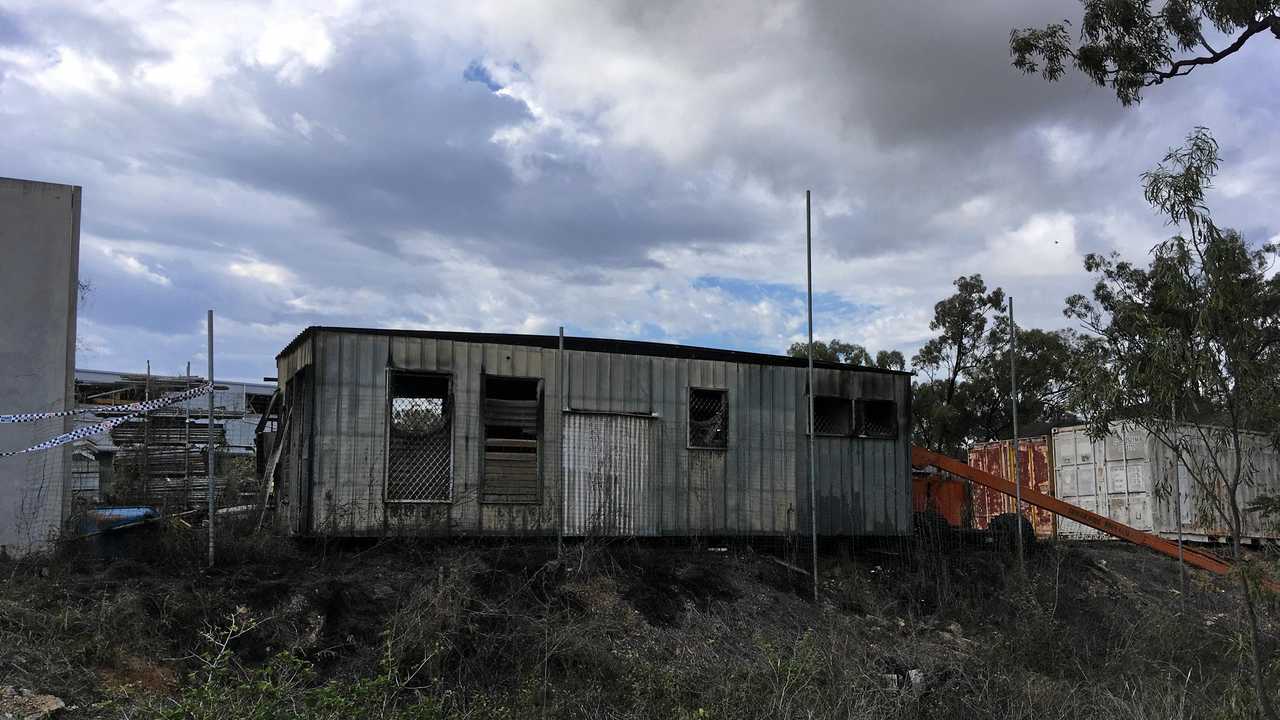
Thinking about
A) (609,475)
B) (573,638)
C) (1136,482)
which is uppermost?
(609,475)

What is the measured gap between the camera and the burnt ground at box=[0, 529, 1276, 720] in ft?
26.0

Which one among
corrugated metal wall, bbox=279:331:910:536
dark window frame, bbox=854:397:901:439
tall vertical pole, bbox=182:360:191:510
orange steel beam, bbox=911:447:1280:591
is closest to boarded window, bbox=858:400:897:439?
dark window frame, bbox=854:397:901:439

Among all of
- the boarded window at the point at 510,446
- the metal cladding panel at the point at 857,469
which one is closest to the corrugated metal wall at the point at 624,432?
the metal cladding panel at the point at 857,469

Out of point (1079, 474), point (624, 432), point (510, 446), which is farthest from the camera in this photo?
point (1079, 474)

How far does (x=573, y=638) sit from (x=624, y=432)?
417 cm

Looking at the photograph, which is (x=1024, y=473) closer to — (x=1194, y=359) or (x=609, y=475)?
(x=609, y=475)

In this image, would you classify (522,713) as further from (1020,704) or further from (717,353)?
(717,353)

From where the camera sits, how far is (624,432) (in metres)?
13.4

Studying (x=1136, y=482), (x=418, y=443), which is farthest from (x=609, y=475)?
(x=1136, y=482)

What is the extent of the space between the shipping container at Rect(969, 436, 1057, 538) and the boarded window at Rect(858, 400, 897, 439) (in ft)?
25.4

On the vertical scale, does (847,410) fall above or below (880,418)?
above

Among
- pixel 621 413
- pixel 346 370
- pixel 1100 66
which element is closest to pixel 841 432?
pixel 621 413

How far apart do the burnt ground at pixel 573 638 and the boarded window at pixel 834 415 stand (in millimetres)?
2135

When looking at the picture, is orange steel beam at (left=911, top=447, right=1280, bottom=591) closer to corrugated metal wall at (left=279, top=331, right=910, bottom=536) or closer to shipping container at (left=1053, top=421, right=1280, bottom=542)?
corrugated metal wall at (left=279, top=331, right=910, bottom=536)
